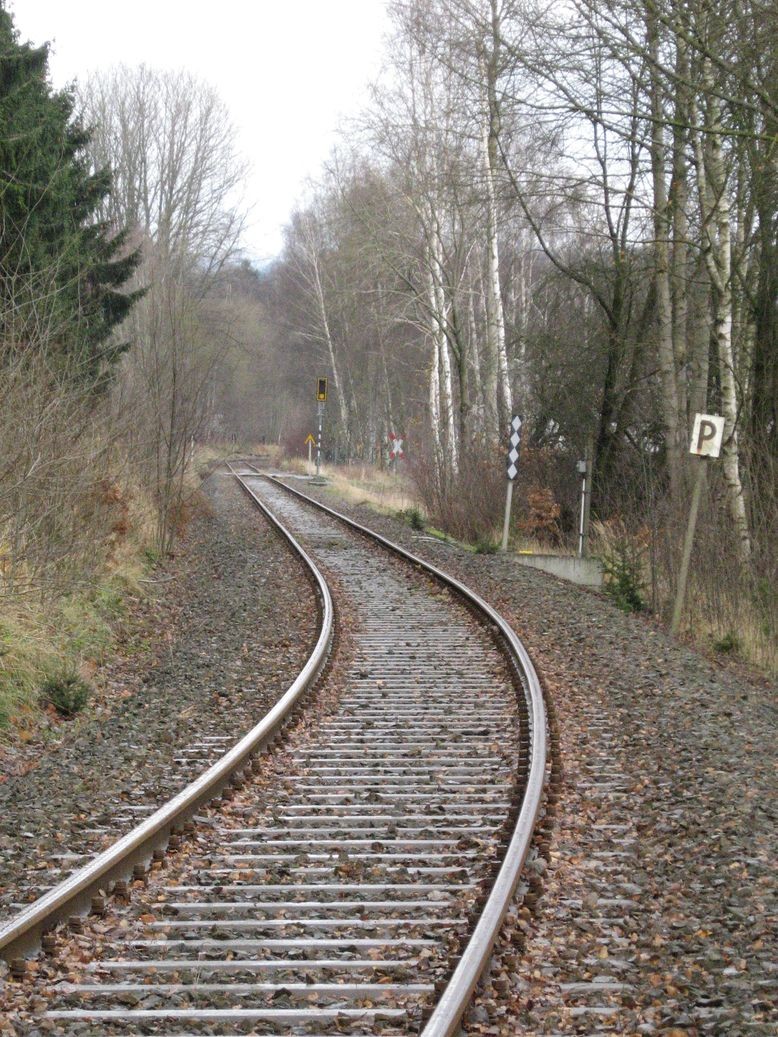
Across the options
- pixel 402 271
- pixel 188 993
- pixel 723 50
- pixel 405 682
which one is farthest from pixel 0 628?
pixel 402 271

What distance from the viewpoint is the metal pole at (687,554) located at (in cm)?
1390

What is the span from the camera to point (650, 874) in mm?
5691

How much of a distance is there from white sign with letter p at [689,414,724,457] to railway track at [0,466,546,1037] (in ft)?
15.7

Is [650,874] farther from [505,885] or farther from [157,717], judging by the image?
[157,717]

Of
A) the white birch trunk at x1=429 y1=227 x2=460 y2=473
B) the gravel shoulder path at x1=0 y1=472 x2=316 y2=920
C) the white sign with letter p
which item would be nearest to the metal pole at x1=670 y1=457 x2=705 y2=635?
the white sign with letter p

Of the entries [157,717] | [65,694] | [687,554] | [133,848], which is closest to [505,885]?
[133,848]

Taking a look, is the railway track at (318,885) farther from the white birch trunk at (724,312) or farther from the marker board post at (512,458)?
the marker board post at (512,458)

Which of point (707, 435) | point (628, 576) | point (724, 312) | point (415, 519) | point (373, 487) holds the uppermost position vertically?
point (724, 312)

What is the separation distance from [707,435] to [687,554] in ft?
5.64

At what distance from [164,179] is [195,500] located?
858 inches

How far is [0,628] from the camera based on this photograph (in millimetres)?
9789

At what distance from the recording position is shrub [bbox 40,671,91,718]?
30.1ft

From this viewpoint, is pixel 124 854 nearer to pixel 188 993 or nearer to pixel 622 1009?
pixel 188 993

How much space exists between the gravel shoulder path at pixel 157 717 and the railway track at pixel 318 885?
1.11 ft
